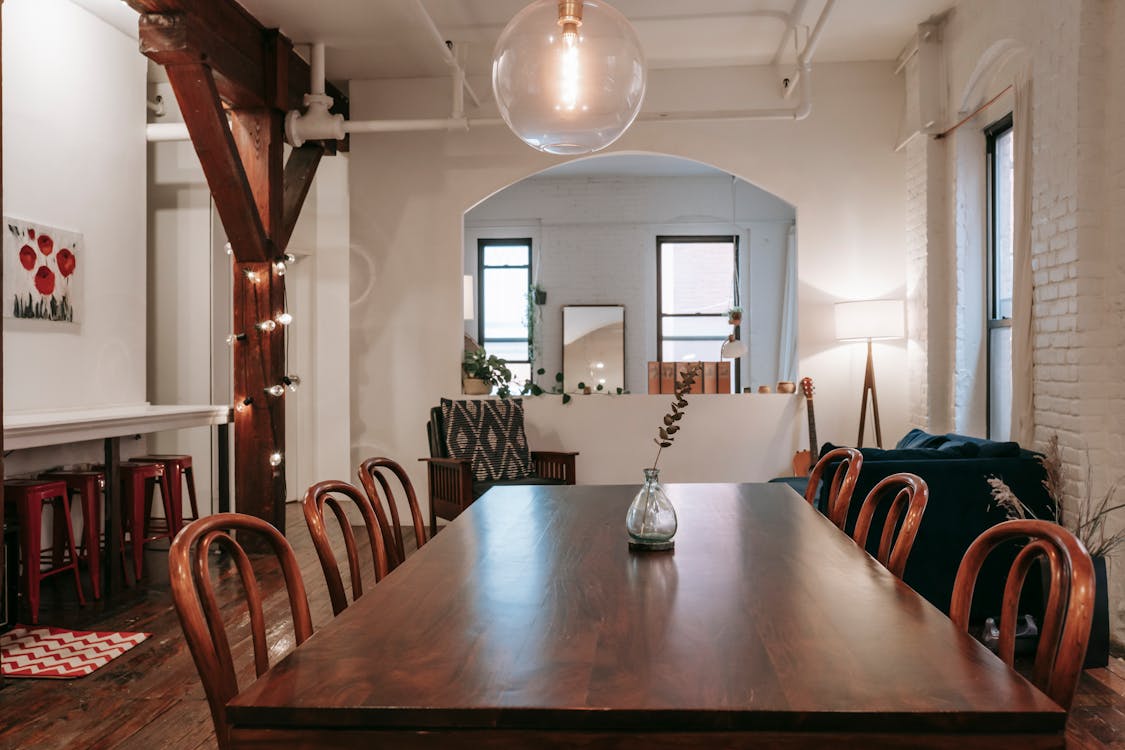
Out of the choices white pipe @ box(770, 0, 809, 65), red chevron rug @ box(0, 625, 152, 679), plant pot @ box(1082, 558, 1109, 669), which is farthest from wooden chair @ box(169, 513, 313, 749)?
white pipe @ box(770, 0, 809, 65)

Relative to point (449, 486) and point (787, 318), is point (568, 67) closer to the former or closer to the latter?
point (449, 486)

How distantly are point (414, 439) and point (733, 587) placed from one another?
5.09 meters

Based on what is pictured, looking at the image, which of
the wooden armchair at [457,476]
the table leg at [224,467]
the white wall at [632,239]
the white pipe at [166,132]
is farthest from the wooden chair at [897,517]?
the white wall at [632,239]

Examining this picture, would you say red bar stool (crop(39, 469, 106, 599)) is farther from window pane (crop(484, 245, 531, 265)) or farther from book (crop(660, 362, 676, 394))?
window pane (crop(484, 245, 531, 265))

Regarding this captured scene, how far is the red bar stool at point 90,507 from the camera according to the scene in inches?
171

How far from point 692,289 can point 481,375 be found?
401 cm

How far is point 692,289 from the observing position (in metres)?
9.83

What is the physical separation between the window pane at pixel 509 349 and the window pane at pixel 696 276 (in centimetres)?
156

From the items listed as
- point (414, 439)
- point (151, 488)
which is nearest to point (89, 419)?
point (151, 488)

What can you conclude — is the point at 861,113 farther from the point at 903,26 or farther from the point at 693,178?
the point at 693,178

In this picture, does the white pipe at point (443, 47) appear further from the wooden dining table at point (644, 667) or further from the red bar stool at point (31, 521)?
the wooden dining table at point (644, 667)

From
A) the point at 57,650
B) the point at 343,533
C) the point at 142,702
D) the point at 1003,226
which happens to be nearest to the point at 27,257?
the point at 57,650

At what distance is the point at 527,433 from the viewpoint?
6.41m

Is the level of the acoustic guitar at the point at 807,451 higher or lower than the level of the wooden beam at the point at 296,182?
lower
